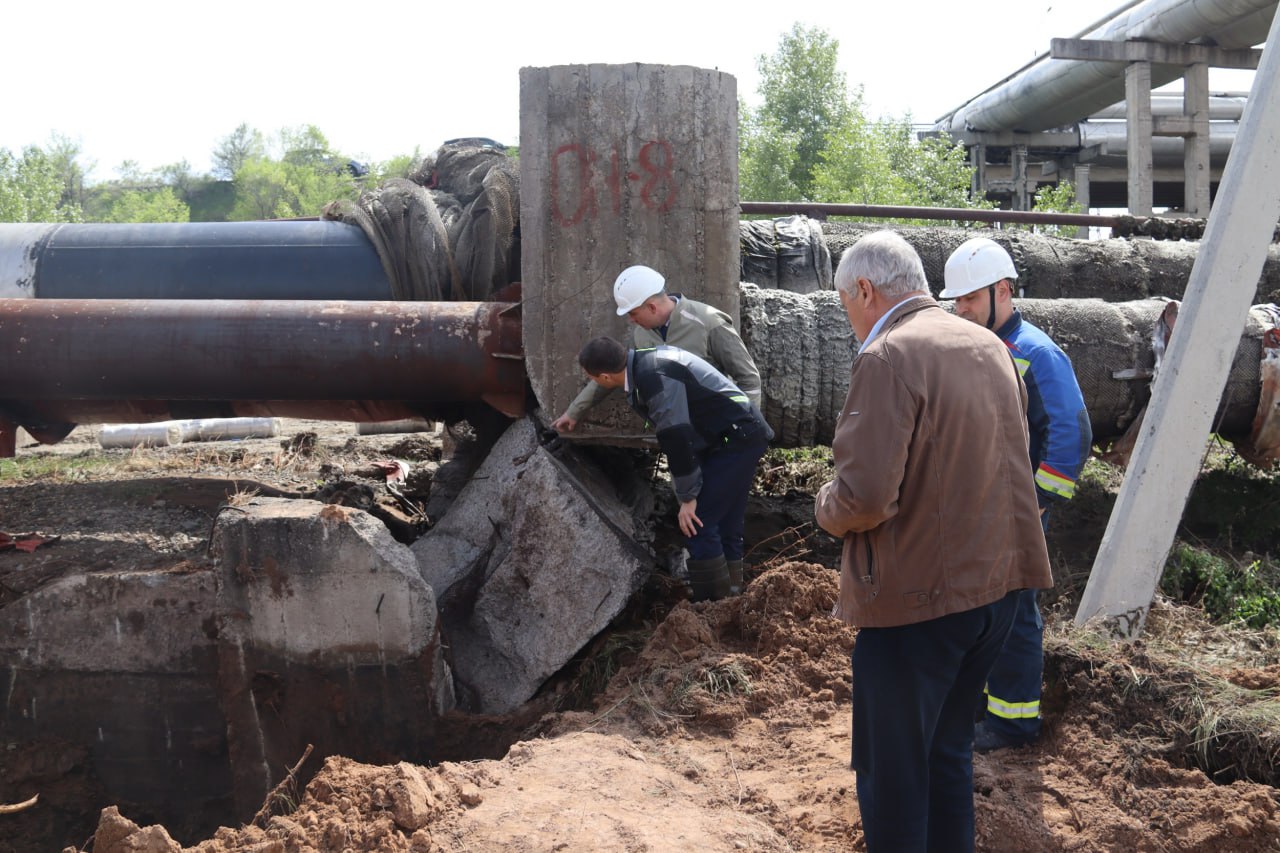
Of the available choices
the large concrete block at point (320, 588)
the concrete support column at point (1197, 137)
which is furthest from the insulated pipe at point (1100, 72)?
the large concrete block at point (320, 588)

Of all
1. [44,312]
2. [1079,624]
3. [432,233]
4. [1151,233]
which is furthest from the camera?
[1151,233]

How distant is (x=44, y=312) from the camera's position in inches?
225

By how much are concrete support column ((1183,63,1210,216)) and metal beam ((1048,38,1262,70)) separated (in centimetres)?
18

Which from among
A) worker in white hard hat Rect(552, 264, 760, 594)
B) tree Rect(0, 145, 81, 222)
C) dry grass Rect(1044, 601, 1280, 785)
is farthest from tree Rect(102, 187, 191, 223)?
dry grass Rect(1044, 601, 1280, 785)

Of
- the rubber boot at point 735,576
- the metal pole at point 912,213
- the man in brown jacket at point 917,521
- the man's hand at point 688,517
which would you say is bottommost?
the rubber boot at point 735,576

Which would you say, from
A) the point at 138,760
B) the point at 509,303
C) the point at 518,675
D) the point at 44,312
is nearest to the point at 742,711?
the point at 518,675

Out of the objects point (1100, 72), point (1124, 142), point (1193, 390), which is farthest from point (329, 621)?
point (1124, 142)

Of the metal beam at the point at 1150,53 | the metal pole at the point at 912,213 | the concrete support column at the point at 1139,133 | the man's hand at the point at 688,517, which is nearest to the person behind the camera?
the man's hand at the point at 688,517

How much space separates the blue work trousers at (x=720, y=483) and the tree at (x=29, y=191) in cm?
2171

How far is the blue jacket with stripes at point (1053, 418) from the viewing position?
12.5 ft

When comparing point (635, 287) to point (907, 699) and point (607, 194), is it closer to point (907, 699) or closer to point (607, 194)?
point (607, 194)

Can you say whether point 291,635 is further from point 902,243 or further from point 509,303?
point 902,243

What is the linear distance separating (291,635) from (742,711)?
218cm

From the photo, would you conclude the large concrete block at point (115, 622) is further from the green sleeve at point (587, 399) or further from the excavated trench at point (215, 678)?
the green sleeve at point (587, 399)
